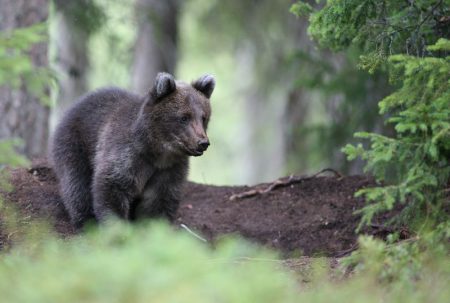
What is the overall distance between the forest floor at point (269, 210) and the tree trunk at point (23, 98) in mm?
2428

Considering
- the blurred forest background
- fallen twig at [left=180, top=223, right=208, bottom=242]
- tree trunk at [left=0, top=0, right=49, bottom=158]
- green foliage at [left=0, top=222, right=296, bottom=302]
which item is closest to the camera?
green foliage at [left=0, top=222, right=296, bottom=302]

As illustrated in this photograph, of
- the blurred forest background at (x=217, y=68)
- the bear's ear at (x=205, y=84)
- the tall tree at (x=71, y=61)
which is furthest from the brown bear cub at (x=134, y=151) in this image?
the tall tree at (x=71, y=61)

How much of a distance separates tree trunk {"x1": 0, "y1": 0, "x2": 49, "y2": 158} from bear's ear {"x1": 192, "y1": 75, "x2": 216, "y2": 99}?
415 cm

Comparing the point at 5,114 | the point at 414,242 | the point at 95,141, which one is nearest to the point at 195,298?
the point at 414,242

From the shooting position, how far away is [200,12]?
1931 centimetres

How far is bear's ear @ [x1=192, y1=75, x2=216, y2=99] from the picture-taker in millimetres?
8125

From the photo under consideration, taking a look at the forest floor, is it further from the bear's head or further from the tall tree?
the tall tree

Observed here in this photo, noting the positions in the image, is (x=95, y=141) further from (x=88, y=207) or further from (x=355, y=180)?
(x=355, y=180)

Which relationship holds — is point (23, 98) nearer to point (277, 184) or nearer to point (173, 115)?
point (277, 184)

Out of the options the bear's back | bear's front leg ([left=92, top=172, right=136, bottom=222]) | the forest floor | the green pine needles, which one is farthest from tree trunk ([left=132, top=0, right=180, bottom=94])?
the green pine needles

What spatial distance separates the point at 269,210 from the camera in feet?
29.8

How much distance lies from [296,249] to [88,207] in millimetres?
2392

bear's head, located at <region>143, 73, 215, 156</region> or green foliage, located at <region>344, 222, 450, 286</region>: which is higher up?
bear's head, located at <region>143, 73, 215, 156</region>

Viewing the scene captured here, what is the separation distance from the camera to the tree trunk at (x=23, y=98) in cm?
1140
